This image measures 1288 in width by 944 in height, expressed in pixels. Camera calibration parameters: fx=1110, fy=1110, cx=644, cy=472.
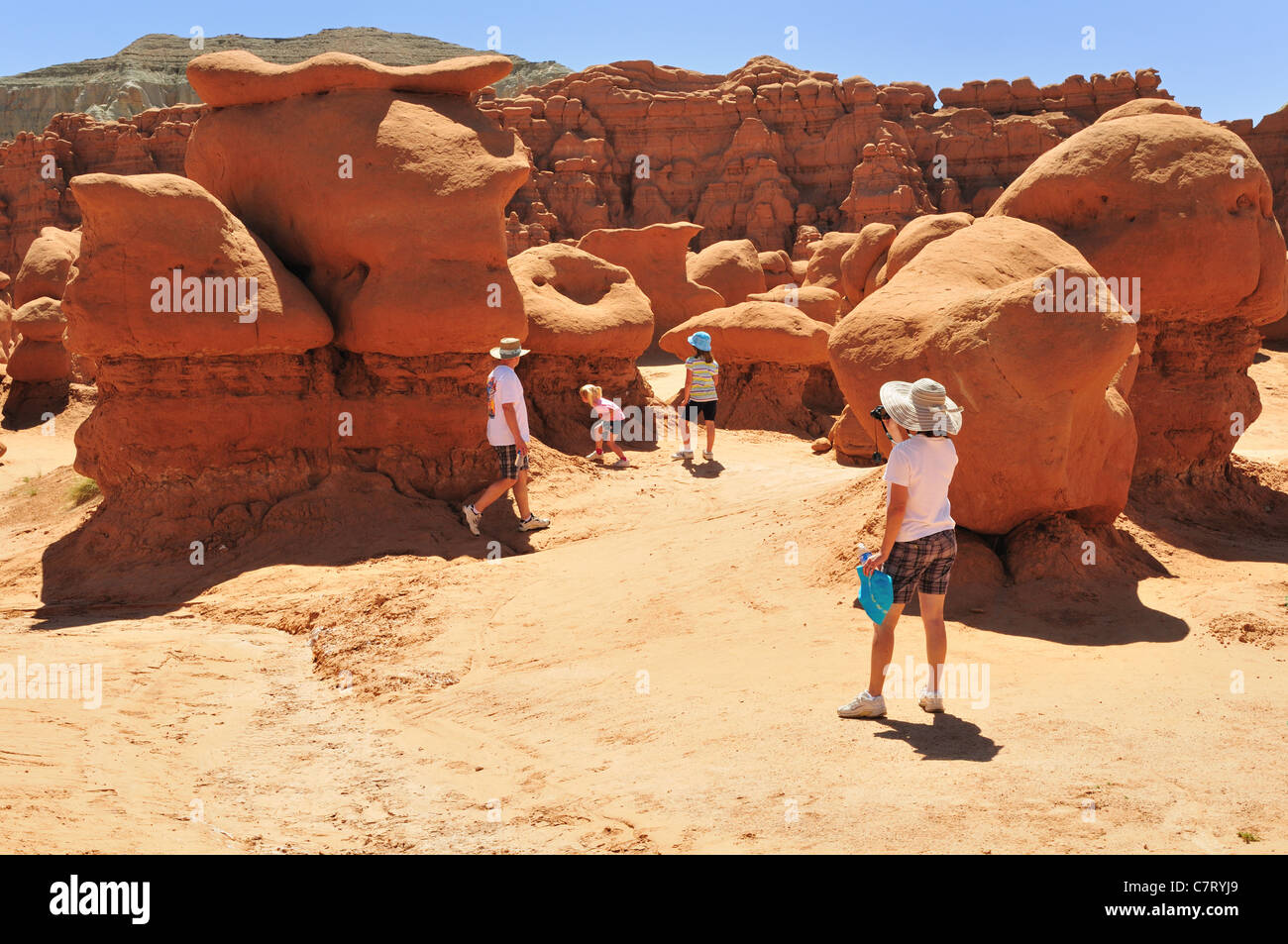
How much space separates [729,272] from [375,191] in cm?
1285

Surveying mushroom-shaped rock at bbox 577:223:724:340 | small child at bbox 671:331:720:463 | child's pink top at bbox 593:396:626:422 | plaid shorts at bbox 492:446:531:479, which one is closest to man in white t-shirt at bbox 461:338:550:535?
plaid shorts at bbox 492:446:531:479

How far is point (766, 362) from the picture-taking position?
44.2ft

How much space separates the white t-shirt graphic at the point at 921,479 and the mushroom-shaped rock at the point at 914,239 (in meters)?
5.02

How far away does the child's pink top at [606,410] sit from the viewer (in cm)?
1060

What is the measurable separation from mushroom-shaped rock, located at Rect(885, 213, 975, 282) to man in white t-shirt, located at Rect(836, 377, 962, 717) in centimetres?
497

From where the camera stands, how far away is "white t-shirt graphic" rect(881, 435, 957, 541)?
15.1 ft

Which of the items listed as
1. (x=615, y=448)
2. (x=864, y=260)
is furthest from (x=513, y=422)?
(x=864, y=260)

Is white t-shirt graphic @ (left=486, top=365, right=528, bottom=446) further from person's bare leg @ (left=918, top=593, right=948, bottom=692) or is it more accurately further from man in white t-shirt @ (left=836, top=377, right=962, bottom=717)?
person's bare leg @ (left=918, top=593, right=948, bottom=692)

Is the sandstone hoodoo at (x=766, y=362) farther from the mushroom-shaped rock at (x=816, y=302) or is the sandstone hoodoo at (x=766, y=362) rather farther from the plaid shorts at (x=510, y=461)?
the plaid shorts at (x=510, y=461)

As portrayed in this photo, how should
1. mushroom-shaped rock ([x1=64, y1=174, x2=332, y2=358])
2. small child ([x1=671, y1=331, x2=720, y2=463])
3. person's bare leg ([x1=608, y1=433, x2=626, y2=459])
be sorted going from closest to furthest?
1. mushroom-shaped rock ([x1=64, y1=174, x2=332, y2=358])
2. person's bare leg ([x1=608, y1=433, x2=626, y2=459])
3. small child ([x1=671, y1=331, x2=720, y2=463])

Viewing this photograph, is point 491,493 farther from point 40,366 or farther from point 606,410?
point 40,366
